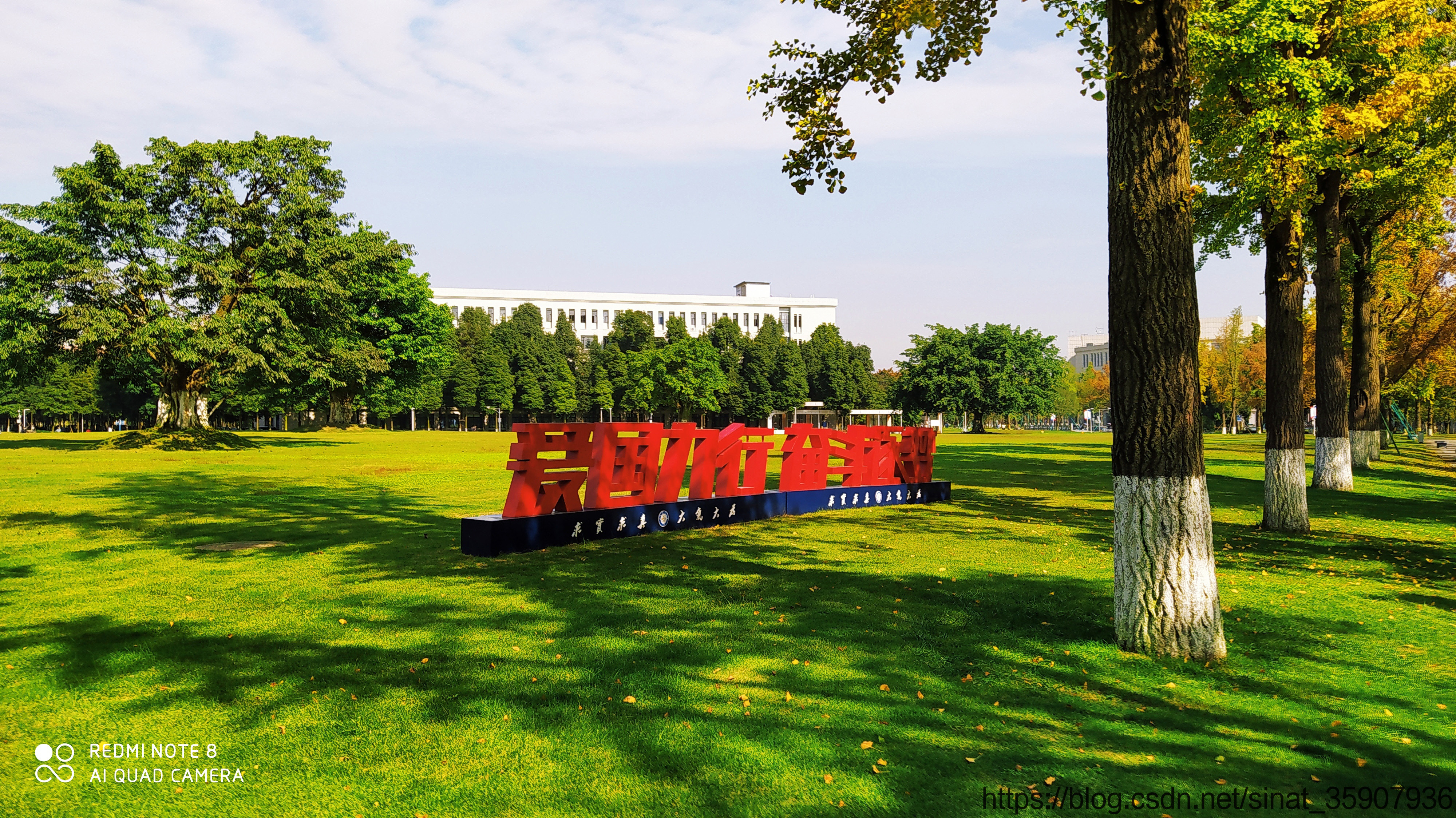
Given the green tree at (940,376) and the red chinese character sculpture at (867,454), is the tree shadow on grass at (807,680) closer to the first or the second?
the red chinese character sculpture at (867,454)

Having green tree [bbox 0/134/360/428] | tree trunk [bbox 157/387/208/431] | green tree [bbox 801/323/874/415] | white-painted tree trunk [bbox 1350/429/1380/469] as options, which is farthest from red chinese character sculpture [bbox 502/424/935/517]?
green tree [bbox 801/323/874/415]

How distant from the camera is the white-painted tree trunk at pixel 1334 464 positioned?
18812 millimetres

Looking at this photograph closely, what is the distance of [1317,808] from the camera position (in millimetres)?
4027

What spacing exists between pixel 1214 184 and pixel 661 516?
15374mm

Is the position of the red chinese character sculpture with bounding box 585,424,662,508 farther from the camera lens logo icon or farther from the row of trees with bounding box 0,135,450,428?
the row of trees with bounding box 0,135,450,428

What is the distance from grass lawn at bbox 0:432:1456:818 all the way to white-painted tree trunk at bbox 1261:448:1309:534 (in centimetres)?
56

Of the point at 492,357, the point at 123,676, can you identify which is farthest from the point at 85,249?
the point at 492,357

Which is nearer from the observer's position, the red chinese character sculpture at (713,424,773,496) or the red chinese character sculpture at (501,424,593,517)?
the red chinese character sculpture at (501,424,593,517)

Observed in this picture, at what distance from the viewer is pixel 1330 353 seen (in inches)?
668

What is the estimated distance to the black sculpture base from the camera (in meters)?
10.5

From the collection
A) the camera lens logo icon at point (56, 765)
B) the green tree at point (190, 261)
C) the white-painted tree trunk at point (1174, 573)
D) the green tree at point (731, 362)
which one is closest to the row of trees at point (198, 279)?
the green tree at point (190, 261)

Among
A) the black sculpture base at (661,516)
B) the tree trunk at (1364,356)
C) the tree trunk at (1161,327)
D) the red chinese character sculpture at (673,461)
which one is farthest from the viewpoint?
the tree trunk at (1364,356)

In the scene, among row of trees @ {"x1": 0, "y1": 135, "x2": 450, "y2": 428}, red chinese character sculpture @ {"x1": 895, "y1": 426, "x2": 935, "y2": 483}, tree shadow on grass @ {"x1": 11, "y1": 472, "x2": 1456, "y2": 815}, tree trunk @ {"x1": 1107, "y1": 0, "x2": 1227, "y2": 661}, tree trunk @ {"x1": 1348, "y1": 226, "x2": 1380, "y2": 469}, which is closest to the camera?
tree shadow on grass @ {"x1": 11, "y1": 472, "x2": 1456, "y2": 815}

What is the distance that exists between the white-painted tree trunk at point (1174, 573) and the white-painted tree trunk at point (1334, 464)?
51.5 ft
